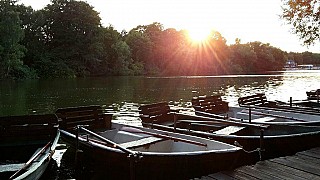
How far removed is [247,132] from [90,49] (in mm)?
81374

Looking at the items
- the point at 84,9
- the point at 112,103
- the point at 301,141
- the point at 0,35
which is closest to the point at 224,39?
the point at 84,9

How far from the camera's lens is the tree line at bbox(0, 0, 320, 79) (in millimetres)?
70688

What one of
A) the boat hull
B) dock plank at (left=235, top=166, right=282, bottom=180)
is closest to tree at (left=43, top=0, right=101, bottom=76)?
the boat hull

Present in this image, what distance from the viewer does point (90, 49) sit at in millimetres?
89750

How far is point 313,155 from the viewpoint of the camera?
8617mm

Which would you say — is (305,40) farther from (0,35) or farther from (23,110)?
(0,35)

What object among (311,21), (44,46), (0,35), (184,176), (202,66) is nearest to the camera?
(184,176)

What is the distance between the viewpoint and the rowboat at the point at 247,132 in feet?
33.2

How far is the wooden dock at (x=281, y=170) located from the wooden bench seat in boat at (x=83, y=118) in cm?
623

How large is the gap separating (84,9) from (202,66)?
36353 mm

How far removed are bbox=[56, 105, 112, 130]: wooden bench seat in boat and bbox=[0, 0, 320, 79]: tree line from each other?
198 feet

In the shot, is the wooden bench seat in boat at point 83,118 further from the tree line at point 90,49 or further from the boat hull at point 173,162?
the tree line at point 90,49

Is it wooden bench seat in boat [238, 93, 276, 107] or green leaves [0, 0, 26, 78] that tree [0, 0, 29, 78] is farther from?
wooden bench seat in boat [238, 93, 276, 107]

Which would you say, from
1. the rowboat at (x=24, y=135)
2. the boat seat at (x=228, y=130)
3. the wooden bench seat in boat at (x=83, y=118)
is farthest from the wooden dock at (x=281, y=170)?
the wooden bench seat in boat at (x=83, y=118)
